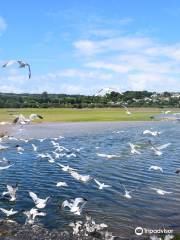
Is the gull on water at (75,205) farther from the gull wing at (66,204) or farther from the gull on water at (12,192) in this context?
the gull on water at (12,192)

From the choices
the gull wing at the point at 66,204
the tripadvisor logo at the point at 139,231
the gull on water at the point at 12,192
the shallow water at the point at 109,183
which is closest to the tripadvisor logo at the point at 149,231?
the tripadvisor logo at the point at 139,231

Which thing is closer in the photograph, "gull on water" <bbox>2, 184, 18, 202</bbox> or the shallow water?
the shallow water

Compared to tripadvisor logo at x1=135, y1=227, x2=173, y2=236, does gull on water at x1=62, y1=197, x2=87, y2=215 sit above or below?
above

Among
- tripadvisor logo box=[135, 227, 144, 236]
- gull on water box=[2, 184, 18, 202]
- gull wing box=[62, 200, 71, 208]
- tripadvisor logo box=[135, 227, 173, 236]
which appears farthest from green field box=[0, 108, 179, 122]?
tripadvisor logo box=[135, 227, 173, 236]

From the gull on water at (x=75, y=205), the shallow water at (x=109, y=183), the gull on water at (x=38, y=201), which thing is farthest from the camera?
the gull on water at (x=38, y=201)

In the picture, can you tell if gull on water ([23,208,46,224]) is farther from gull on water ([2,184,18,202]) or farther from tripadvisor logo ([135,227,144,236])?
tripadvisor logo ([135,227,144,236])

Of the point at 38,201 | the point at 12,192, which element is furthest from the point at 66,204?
the point at 12,192

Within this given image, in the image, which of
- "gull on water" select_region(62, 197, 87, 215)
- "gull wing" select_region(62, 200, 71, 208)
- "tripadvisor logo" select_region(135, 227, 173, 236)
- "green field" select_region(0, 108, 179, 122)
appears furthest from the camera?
"green field" select_region(0, 108, 179, 122)

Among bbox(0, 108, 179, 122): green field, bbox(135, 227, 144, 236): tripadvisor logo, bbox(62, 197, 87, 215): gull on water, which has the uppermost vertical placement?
bbox(62, 197, 87, 215): gull on water

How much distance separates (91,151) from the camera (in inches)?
1689

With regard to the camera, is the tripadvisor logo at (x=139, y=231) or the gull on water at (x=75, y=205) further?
the gull on water at (x=75, y=205)

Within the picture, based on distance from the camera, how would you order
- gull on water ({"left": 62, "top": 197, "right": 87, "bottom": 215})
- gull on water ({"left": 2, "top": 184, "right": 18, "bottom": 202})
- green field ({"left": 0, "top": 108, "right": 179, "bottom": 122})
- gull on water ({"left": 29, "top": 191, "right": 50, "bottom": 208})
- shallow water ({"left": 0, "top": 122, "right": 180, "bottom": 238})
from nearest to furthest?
1. shallow water ({"left": 0, "top": 122, "right": 180, "bottom": 238})
2. gull on water ({"left": 62, "top": 197, "right": 87, "bottom": 215})
3. gull on water ({"left": 29, "top": 191, "right": 50, "bottom": 208})
4. gull on water ({"left": 2, "top": 184, "right": 18, "bottom": 202})
5. green field ({"left": 0, "top": 108, "right": 179, "bottom": 122})

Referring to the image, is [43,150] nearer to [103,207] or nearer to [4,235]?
[103,207]

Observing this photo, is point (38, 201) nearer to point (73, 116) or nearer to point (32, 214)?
point (32, 214)
